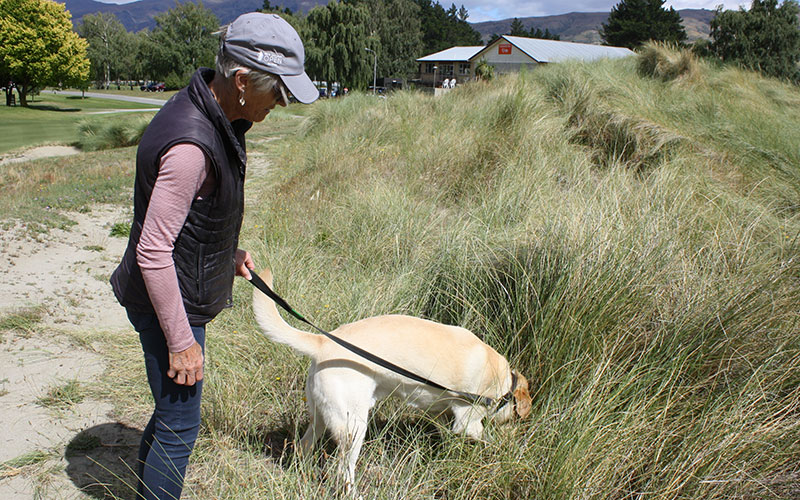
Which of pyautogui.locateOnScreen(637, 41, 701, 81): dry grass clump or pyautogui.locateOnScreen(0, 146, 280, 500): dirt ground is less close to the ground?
pyautogui.locateOnScreen(637, 41, 701, 81): dry grass clump

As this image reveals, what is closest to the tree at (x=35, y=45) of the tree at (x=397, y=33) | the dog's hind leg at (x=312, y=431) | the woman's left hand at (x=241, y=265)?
the tree at (x=397, y=33)

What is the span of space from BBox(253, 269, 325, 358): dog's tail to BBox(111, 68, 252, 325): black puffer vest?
1.18 feet

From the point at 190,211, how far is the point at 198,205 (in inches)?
1.3

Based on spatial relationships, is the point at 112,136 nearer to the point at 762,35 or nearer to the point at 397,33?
the point at 762,35

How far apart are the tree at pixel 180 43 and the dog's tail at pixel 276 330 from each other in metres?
78.8

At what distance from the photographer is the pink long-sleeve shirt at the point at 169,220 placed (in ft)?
4.75

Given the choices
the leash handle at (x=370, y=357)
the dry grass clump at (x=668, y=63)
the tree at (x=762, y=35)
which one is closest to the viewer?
the leash handle at (x=370, y=357)

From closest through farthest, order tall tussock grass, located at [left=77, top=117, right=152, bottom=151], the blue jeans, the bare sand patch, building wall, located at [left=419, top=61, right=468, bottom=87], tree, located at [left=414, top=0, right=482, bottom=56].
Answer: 1. the blue jeans
2. the bare sand patch
3. tall tussock grass, located at [left=77, top=117, right=152, bottom=151]
4. building wall, located at [left=419, top=61, right=468, bottom=87]
5. tree, located at [left=414, top=0, right=482, bottom=56]

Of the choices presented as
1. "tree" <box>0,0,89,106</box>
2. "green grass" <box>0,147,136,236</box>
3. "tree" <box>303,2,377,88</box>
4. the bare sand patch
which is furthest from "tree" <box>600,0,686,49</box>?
"green grass" <box>0,147,136,236</box>

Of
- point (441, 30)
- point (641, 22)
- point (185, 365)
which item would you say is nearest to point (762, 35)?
point (185, 365)

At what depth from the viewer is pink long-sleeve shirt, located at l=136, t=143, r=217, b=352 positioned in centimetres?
145

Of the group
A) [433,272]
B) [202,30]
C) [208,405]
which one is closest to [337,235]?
[433,272]

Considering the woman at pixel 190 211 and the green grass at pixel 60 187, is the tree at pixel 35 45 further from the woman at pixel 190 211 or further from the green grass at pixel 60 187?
the woman at pixel 190 211

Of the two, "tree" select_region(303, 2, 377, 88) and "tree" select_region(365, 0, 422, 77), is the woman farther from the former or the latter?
"tree" select_region(365, 0, 422, 77)
